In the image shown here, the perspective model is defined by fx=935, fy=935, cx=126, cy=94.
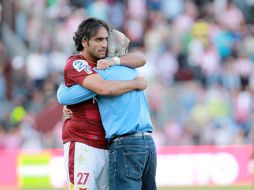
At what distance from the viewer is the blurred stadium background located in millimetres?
18547

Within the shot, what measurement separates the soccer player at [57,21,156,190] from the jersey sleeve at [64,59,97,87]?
2.7 inches

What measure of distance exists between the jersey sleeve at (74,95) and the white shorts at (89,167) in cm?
41

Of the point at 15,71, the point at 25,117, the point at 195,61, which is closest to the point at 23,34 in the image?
the point at 15,71

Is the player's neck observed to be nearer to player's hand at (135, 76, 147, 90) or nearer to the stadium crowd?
player's hand at (135, 76, 147, 90)

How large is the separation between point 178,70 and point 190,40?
901 mm

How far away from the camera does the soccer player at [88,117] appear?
834 centimetres

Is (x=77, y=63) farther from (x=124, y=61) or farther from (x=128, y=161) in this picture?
(x=128, y=161)

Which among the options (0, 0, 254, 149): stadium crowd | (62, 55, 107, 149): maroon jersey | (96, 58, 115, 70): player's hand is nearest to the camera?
(96, 58, 115, 70): player's hand

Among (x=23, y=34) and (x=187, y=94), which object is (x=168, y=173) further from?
(x=23, y=34)

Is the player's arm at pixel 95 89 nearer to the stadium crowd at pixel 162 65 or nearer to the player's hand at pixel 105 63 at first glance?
the player's hand at pixel 105 63

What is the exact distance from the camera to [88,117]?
8.48 meters

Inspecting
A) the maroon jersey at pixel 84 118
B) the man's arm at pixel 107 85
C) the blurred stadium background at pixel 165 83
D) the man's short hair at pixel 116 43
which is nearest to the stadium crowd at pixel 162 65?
the blurred stadium background at pixel 165 83

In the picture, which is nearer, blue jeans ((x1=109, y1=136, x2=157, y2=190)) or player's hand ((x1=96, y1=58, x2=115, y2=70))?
blue jeans ((x1=109, y1=136, x2=157, y2=190))

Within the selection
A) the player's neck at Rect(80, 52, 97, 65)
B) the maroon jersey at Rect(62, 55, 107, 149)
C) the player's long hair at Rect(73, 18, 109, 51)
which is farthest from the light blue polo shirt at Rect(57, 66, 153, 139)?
the player's long hair at Rect(73, 18, 109, 51)
